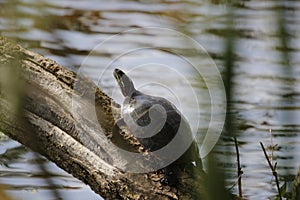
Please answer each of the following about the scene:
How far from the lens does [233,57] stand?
58 cm

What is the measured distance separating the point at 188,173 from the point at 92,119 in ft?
0.89

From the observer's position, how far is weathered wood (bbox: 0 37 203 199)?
5.61ft

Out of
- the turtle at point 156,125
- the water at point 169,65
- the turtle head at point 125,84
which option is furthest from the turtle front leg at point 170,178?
the turtle head at point 125,84

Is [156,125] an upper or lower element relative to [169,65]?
lower

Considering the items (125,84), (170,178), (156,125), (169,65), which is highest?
(169,65)

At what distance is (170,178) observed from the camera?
169 centimetres

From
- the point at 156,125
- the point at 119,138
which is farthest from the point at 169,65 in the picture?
the point at 156,125

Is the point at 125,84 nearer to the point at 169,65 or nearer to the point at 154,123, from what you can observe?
the point at 154,123

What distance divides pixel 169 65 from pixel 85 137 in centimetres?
112

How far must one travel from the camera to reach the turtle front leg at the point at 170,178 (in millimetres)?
1689

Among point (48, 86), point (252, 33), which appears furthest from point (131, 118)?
point (252, 33)

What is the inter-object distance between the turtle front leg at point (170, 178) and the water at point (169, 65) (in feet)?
0.42

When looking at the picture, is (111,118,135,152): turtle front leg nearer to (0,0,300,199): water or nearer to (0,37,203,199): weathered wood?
(0,37,203,199): weathered wood

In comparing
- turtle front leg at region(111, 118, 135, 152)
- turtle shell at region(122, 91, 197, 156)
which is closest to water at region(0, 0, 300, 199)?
turtle shell at region(122, 91, 197, 156)
